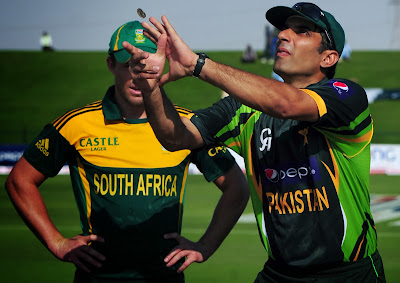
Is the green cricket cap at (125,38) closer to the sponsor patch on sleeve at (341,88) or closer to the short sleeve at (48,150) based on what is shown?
the short sleeve at (48,150)

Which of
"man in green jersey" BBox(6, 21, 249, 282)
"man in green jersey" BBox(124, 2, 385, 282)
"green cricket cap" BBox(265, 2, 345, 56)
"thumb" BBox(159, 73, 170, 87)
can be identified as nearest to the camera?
"thumb" BBox(159, 73, 170, 87)

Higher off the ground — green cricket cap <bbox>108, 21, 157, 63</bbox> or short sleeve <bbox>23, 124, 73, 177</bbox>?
green cricket cap <bbox>108, 21, 157, 63</bbox>

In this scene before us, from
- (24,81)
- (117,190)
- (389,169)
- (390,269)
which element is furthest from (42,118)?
(117,190)

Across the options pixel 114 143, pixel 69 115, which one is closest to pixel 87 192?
pixel 114 143

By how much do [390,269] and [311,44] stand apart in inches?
220

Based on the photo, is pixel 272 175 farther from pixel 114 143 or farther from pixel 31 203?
pixel 31 203

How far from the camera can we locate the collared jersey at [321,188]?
3887 mm

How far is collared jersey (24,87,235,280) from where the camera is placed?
4.41 m

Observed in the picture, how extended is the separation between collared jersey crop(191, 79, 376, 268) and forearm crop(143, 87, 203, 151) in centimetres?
48

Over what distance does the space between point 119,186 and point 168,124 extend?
0.75 metres

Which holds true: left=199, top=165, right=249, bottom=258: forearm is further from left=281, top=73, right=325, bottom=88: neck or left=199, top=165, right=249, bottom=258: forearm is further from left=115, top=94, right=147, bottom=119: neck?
left=281, top=73, right=325, bottom=88: neck

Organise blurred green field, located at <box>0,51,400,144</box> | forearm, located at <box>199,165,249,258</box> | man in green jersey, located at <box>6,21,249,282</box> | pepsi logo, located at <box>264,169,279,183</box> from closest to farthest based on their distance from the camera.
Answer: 1. pepsi logo, located at <box>264,169,279,183</box>
2. man in green jersey, located at <box>6,21,249,282</box>
3. forearm, located at <box>199,165,249,258</box>
4. blurred green field, located at <box>0,51,400,144</box>

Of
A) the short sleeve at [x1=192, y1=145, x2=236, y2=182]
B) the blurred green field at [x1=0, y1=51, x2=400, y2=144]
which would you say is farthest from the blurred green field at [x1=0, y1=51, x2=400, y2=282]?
the short sleeve at [x1=192, y1=145, x2=236, y2=182]

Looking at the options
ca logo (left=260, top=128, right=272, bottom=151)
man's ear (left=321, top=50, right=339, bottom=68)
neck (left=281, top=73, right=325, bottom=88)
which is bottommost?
ca logo (left=260, top=128, right=272, bottom=151)
